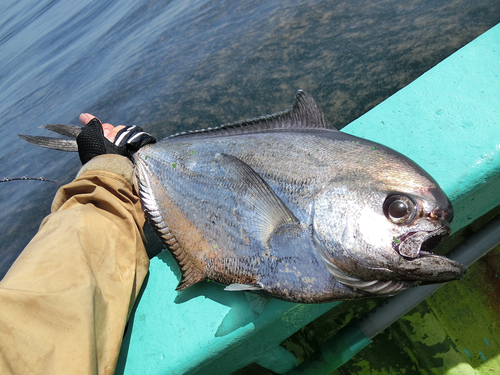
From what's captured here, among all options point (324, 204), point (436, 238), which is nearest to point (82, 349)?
point (324, 204)

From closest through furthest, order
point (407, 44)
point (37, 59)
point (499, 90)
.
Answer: point (499, 90)
point (407, 44)
point (37, 59)

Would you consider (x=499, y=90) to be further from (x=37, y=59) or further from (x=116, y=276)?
(x=37, y=59)

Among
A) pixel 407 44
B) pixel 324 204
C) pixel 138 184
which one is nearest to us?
pixel 324 204

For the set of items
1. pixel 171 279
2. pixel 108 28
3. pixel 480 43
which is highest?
pixel 108 28

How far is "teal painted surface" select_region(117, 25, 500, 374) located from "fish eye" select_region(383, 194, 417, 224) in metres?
0.56

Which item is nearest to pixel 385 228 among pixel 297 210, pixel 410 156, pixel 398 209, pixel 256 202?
pixel 398 209

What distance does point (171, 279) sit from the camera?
1.92m

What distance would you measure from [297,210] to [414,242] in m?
0.46

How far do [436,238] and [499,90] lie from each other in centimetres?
113

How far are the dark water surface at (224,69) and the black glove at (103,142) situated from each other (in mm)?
785

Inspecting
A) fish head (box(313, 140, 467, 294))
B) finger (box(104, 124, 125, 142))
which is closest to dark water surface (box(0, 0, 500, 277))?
finger (box(104, 124, 125, 142))

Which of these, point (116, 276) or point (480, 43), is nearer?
point (116, 276)

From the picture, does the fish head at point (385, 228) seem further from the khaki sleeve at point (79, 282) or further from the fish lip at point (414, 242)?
the khaki sleeve at point (79, 282)

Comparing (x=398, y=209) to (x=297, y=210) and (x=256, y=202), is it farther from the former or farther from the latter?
(x=256, y=202)
